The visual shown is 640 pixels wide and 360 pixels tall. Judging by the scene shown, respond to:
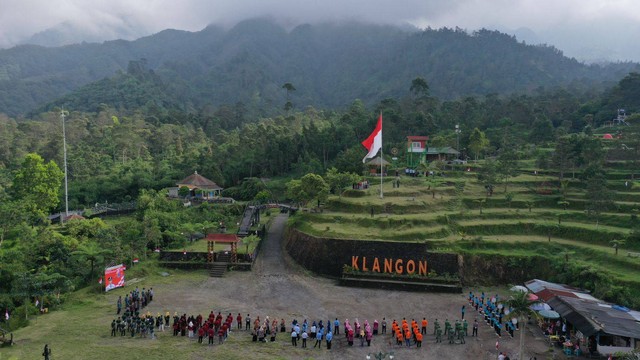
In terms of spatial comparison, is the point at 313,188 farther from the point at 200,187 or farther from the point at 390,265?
the point at 200,187

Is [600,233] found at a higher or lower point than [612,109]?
lower

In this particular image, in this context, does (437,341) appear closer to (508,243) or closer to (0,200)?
(508,243)

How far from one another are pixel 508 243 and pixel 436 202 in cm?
767

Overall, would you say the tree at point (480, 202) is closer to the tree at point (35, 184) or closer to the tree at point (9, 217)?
the tree at point (9, 217)

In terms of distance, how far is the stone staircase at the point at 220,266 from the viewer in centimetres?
3022

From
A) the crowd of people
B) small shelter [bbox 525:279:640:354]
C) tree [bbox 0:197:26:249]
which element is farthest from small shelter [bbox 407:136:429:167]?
tree [bbox 0:197:26:249]

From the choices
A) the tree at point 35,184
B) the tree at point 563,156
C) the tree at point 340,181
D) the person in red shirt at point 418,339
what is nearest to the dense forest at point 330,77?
the tree at point 35,184

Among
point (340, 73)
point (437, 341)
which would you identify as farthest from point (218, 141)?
point (340, 73)

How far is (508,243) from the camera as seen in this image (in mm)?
30422

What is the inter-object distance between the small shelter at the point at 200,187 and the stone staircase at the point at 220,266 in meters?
18.1

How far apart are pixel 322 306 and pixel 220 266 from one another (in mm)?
9440

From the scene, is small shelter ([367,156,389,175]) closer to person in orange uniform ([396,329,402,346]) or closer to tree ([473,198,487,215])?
tree ([473,198,487,215])

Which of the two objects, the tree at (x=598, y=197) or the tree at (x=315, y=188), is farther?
the tree at (x=315, y=188)

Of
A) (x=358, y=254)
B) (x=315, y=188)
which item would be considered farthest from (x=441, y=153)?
(x=358, y=254)
